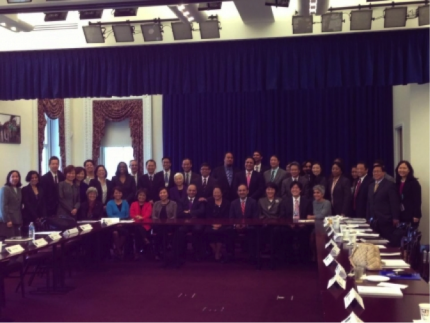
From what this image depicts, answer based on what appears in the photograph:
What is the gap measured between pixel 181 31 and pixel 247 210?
2.59 metres

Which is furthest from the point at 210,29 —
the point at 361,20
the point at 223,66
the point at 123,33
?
the point at 361,20

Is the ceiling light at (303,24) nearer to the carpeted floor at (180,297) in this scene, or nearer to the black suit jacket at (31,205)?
the carpeted floor at (180,297)

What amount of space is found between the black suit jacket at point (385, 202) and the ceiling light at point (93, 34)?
418cm

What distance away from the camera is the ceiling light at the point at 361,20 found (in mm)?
6547

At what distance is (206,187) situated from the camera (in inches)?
311

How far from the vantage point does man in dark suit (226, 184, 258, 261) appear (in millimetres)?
7090

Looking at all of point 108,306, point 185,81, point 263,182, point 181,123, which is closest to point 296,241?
point 263,182

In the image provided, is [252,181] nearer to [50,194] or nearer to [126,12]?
[50,194]

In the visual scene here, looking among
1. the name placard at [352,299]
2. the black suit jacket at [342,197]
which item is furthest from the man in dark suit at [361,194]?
the name placard at [352,299]

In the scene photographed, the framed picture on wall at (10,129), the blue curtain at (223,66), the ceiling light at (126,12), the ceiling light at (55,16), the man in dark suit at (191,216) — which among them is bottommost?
the man in dark suit at (191,216)

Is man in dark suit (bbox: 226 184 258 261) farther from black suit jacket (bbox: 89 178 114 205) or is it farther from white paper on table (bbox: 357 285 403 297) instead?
white paper on table (bbox: 357 285 403 297)

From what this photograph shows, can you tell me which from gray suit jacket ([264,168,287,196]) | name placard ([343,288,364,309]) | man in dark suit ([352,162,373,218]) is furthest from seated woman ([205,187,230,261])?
name placard ([343,288,364,309])

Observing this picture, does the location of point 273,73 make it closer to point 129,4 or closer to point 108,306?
point 129,4

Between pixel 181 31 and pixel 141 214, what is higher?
pixel 181 31
